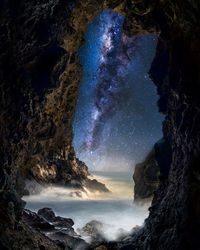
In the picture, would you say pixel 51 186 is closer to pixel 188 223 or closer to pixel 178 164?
pixel 178 164

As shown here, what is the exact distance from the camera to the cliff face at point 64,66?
9.96 feet

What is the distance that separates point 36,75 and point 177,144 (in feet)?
11.6

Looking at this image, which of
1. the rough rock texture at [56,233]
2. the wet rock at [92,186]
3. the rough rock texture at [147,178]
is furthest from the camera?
the wet rock at [92,186]

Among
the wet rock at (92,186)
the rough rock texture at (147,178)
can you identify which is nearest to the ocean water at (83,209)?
the rough rock texture at (147,178)

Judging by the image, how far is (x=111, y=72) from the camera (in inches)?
922

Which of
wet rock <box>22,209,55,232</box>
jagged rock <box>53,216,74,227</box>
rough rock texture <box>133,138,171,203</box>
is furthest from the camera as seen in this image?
rough rock texture <box>133,138,171,203</box>

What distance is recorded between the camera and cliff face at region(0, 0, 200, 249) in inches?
120

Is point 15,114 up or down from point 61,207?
up

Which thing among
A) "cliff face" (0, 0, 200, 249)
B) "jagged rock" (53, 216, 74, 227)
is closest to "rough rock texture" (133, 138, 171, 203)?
"jagged rock" (53, 216, 74, 227)

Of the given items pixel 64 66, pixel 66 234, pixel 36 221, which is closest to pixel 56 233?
pixel 66 234

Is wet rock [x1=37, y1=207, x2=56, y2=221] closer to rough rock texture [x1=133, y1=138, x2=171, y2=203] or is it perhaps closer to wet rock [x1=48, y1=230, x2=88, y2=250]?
wet rock [x1=48, y1=230, x2=88, y2=250]

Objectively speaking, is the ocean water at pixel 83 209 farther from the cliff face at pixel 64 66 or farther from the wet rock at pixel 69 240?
the cliff face at pixel 64 66

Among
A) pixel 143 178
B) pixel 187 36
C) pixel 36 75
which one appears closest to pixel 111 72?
pixel 143 178

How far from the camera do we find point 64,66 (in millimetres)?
5844
